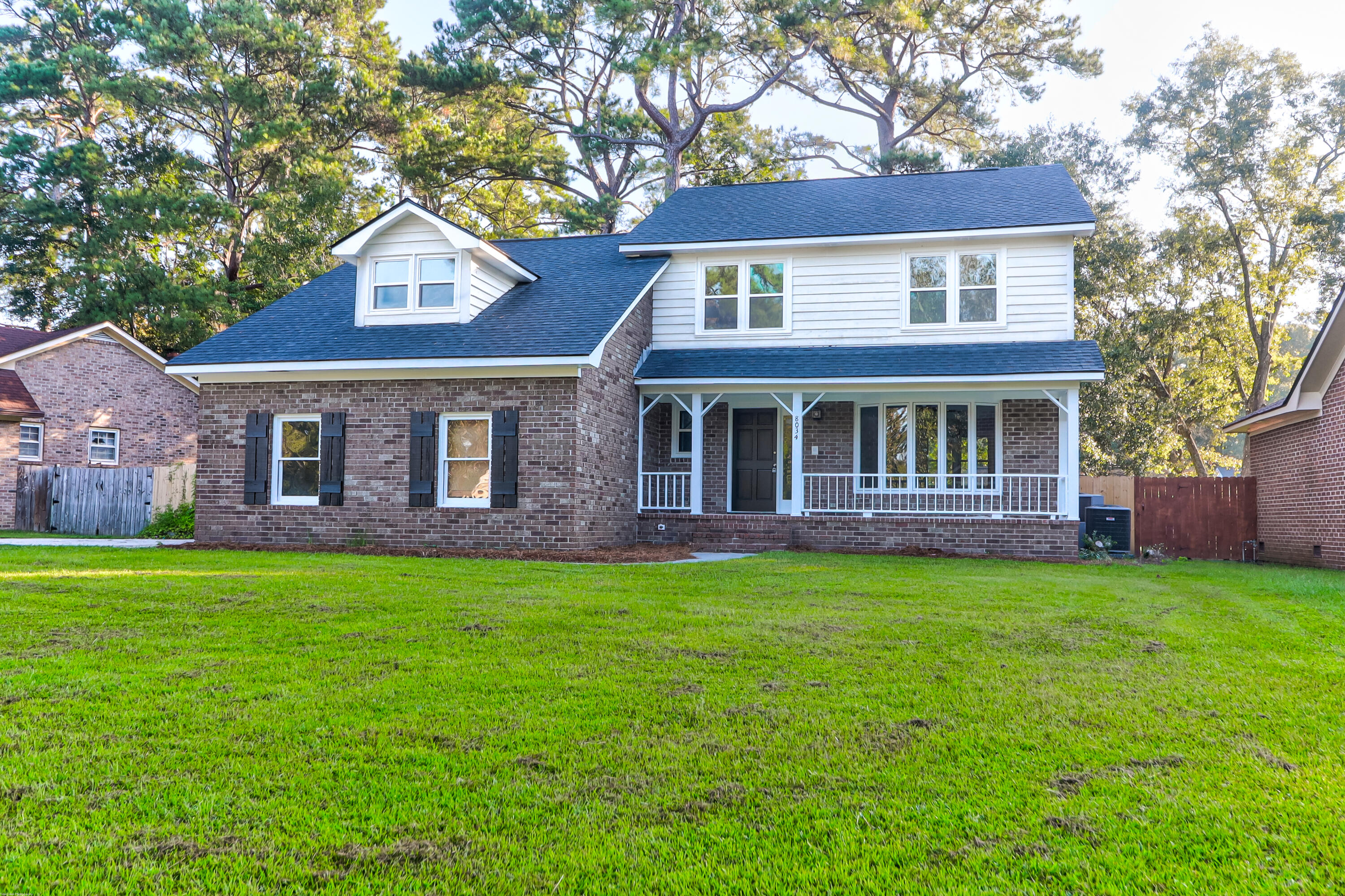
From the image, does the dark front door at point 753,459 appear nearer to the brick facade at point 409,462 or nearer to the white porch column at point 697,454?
the white porch column at point 697,454

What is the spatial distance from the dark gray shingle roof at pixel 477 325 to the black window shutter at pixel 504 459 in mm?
988

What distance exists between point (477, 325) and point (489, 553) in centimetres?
375

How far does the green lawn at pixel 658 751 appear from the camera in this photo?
267cm

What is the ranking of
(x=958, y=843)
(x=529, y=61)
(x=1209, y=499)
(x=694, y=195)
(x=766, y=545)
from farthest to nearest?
1. (x=529, y=61)
2. (x=694, y=195)
3. (x=1209, y=499)
4. (x=766, y=545)
5. (x=958, y=843)

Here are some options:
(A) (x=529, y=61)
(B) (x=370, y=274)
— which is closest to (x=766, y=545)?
(B) (x=370, y=274)

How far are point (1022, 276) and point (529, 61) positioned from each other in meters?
18.0

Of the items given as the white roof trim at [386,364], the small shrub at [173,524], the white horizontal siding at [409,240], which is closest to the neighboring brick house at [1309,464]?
the white roof trim at [386,364]

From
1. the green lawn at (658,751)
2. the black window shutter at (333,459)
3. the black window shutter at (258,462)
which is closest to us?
the green lawn at (658,751)

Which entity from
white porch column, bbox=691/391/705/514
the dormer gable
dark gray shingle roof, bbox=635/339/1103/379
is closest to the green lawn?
dark gray shingle roof, bbox=635/339/1103/379

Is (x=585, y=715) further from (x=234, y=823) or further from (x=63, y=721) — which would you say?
(x=63, y=721)

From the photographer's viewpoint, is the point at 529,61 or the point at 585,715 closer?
the point at 585,715

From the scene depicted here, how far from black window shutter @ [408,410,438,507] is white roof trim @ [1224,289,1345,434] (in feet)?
45.3

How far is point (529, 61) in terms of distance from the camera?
27.6 metres

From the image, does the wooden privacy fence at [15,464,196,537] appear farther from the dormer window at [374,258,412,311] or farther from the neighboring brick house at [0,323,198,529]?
the dormer window at [374,258,412,311]
